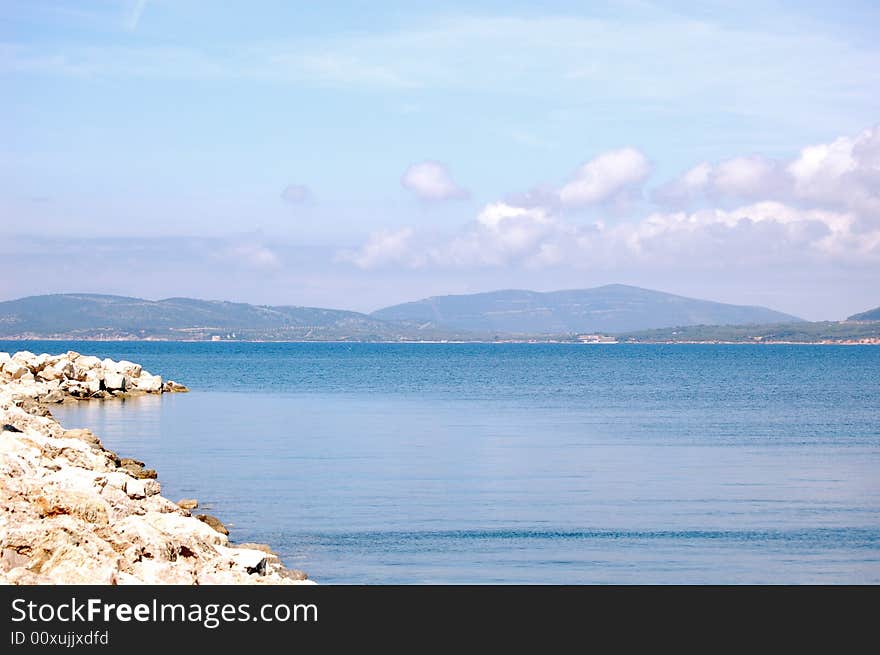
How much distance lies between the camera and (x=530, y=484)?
90.0ft

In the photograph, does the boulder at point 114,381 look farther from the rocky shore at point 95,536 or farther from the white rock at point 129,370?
the rocky shore at point 95,536

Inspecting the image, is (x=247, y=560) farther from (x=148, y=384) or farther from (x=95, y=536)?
(x=148, y=384)

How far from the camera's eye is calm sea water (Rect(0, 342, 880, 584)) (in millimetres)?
19156

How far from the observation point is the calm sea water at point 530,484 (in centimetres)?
1916

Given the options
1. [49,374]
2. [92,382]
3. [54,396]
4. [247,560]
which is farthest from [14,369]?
[247,560]

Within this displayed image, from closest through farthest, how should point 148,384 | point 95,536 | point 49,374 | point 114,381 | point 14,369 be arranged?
point 95,536
point 14,369
point 49,374
point 114,381
point 148,384

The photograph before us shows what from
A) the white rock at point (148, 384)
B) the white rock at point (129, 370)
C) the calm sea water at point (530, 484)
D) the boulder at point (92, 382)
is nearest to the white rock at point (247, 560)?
the calm sea water at point (530, 484)

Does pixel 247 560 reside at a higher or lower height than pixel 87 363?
lower

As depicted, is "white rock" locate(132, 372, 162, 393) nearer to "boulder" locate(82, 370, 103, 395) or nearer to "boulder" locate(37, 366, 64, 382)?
"boulder" locate(82, 370, 103, 395)

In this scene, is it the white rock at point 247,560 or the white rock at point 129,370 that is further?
the white rock at point 129,370

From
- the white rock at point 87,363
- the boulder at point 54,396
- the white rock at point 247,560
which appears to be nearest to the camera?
the white rock at point 247,560

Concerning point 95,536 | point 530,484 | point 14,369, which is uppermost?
point 14,369
